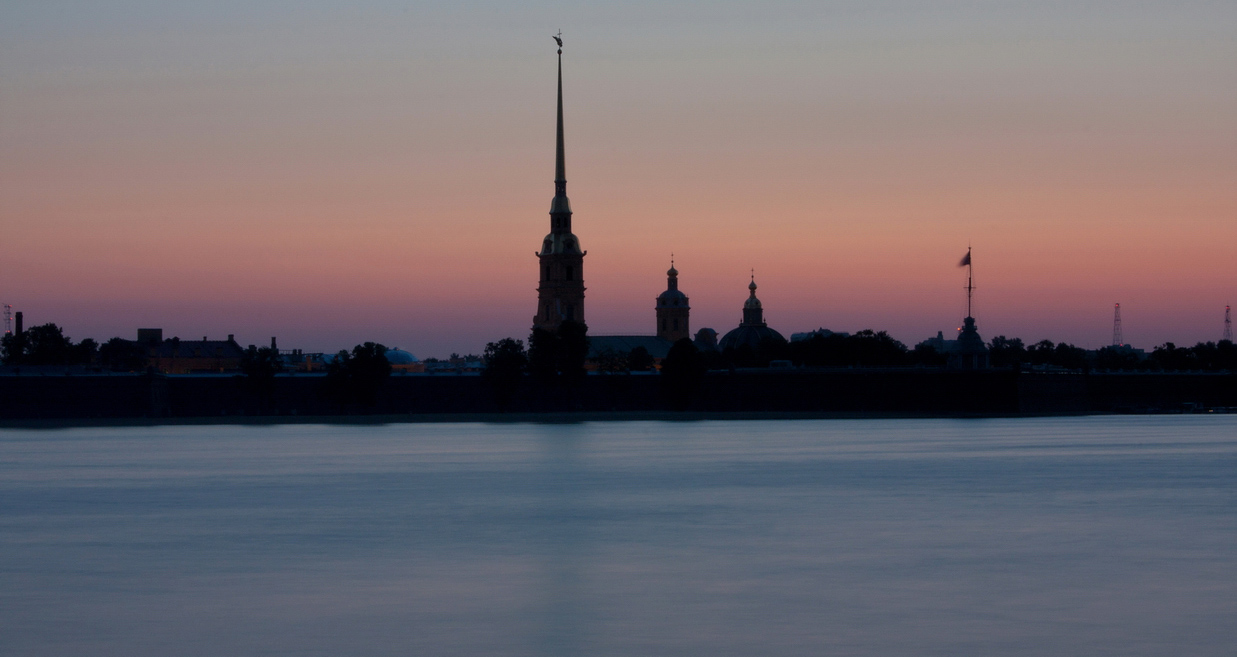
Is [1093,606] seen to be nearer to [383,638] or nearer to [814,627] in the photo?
[814,627]

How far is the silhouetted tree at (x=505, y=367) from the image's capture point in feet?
306

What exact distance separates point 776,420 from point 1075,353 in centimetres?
8604

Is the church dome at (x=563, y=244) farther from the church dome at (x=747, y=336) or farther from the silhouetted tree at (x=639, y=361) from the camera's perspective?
the church dome at (x=747, y=336)

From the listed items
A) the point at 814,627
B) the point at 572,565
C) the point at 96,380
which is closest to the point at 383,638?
the point at 814,627

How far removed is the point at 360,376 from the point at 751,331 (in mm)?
75689

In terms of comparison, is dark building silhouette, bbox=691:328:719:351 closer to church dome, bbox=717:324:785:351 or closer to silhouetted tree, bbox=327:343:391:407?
church dome, bbox=717:324:785:351

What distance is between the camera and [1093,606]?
754 inches

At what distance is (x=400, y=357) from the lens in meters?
164

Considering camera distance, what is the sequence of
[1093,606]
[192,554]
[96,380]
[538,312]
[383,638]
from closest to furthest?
[383,638], [1093,606], [192,554], [96,380], [538,312]

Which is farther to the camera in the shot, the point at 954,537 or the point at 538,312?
the point at 538,312

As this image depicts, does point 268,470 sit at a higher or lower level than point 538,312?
lower

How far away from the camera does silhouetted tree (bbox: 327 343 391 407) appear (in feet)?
299

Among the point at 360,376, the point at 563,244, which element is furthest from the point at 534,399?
the point at 563,244

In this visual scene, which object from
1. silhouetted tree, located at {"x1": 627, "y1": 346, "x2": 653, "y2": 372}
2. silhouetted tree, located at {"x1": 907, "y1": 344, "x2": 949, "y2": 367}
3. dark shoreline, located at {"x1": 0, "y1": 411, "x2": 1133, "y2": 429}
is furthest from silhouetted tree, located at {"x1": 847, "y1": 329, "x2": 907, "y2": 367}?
dark shoreline, located at {"x1": 0, "y1": 411, "x2": 1133, "y2": 429}
